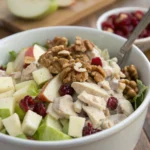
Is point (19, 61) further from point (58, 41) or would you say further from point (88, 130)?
point (88, 130)

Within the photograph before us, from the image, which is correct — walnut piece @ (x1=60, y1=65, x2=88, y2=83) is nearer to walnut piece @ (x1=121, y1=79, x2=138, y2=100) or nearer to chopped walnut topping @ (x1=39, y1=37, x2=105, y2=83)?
chopped walnut topping @ (x1=39, y1=37, x2=105, y2=83)

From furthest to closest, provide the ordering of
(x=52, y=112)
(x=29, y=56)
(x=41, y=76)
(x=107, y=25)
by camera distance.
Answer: (x=107, y=25) < (x=29, y=56) < (x=41, y=76) < (x=52, y=112)

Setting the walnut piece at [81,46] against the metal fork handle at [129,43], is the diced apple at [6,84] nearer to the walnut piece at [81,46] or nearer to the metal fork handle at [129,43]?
the walnut piece at [81,46]

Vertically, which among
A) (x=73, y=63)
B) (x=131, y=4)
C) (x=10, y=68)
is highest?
(x=73, y=63)

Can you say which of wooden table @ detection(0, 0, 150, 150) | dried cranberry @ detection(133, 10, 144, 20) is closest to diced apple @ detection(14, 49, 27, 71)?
wooden table @ detection(0, 0, 150, 150)

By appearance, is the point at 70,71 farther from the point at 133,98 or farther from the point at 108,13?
the point at 108,13

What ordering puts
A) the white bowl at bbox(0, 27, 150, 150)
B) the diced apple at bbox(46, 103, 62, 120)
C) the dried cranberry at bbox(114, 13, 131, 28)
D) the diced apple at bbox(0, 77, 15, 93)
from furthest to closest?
the dried cranberry at bbox(114, 13, 131, 28) → the diced apple at bbox(0, 77, 15, 93) → the diced apple at bbox(46, 103, 62, 120) → the white bowl at bbox(0, 27, 150, 150)

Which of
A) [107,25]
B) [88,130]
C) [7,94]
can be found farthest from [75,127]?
[107,25]
